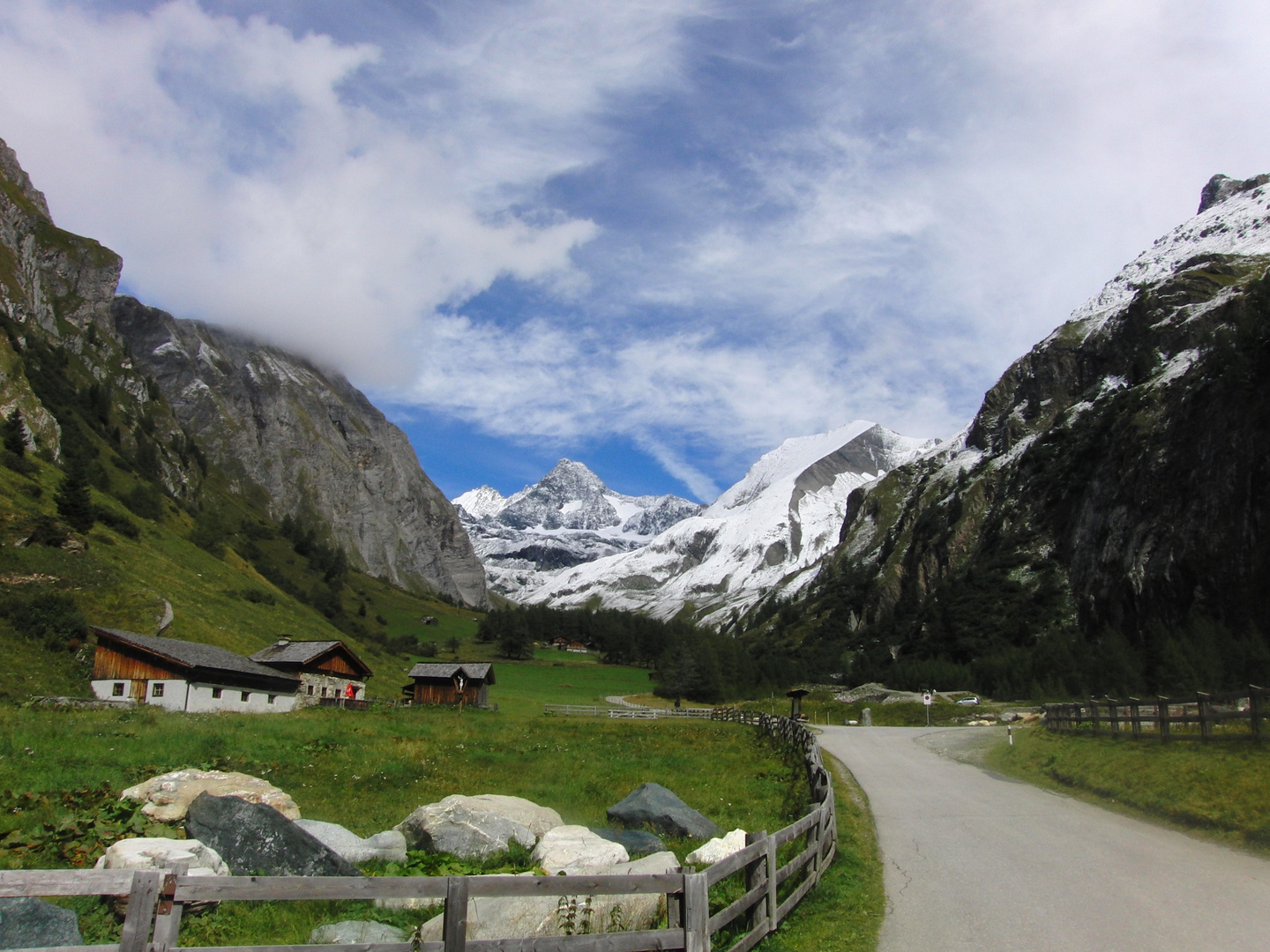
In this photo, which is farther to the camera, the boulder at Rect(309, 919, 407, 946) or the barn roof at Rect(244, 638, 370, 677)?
the barn roof at Rect(244, 638, 370, 677)

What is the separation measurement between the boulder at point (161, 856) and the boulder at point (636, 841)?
6.64 metres

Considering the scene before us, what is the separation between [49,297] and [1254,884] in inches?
8128

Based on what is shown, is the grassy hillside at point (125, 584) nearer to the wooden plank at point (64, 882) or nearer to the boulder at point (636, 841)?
the boulder at point (636, 841)

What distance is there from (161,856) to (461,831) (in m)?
5.49

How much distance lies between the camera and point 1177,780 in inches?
795

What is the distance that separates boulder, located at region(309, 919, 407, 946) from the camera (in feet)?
30.7

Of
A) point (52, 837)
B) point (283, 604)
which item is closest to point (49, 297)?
point (283, 604)

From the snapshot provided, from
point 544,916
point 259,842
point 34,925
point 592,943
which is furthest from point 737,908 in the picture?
point 34,925

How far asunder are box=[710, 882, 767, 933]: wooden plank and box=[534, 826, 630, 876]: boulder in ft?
8.41

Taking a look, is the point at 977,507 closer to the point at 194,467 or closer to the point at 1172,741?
the point at 1172,741

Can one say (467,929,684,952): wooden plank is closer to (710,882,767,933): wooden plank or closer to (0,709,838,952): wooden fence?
(0,709,838,952): wooden fence

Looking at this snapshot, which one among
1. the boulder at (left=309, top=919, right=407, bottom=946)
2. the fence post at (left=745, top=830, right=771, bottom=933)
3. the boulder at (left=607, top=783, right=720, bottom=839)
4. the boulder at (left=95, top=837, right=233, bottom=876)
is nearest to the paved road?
the fence post at (left=745, top=830, right=771, bottom=933)

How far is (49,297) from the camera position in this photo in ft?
543

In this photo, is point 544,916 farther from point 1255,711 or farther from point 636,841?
point 1255,711
